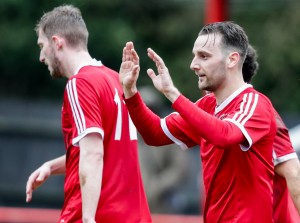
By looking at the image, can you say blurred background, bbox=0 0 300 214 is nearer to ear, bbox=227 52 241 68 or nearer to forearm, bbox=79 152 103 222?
forearm, bbox=79 152 103 222

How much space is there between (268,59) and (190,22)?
262cm

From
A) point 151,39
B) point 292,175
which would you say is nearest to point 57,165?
point 292,175

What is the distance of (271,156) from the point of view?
6.72 meters

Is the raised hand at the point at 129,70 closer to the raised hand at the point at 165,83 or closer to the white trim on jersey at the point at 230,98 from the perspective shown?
the raised hand at the point at 165,83

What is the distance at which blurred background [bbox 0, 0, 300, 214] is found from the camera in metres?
16.7

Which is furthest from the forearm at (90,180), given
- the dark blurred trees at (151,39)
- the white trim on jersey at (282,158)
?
the dark blurred trees at (151,39)

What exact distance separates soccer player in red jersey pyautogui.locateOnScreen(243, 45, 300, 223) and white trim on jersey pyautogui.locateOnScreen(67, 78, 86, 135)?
1274 mm

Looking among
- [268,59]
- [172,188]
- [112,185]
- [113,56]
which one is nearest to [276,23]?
[268,59]

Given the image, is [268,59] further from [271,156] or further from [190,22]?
[271,156]

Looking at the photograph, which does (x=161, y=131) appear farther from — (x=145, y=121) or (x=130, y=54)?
(x=130, y=54)

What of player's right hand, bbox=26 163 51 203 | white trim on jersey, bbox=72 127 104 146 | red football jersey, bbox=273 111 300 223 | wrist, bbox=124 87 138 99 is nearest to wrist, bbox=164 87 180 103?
wrist, bbox=124 87 138 99

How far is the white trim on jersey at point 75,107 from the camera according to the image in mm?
6973

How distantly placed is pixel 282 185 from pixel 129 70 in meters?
1.33

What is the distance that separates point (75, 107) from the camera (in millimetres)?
7035
